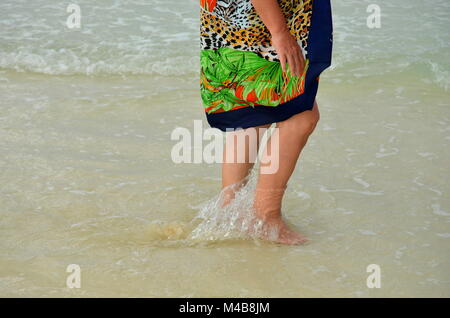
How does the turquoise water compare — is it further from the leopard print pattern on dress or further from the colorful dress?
the leopard print pattern on dress

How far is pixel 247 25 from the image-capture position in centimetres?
228

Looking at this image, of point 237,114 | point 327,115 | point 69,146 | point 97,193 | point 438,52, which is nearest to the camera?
point 237,114

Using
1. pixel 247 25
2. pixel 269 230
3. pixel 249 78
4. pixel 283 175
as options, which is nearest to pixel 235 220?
pixel 269 230

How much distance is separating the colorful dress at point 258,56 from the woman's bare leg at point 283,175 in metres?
0.06

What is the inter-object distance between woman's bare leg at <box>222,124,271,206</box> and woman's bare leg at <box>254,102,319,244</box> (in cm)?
8

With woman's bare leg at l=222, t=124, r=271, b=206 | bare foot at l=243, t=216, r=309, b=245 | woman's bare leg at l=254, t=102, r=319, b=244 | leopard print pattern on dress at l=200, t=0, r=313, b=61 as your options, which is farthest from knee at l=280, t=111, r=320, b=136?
bare foot at l=243, t=216, r=309, b=245

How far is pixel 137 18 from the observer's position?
6.12 meters

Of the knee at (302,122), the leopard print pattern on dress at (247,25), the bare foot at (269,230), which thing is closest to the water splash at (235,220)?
the bare foot at (269,230)

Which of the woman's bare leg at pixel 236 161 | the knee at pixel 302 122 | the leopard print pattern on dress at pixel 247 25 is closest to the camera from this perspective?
the leopard print pattern on dress at pixel 247 25

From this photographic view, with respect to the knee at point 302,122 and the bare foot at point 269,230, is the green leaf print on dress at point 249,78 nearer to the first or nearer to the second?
the knee at point 302,122

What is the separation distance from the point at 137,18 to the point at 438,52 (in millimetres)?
2657

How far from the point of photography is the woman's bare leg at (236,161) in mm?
2514
